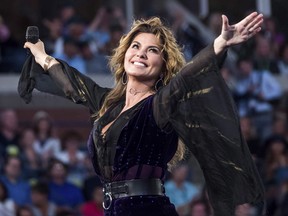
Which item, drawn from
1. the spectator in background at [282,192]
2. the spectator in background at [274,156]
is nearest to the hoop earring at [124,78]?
the spectator in background at [282,192]

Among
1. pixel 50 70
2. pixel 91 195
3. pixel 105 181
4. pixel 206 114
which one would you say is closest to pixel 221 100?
pixel 206 114

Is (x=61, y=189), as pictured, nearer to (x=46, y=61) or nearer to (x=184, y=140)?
(x=46, y=61)

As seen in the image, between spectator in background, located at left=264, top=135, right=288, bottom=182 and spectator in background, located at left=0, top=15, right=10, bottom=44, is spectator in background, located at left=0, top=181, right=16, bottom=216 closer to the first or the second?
spectator in background, located at left=264, top=135, right=288, bottom=182

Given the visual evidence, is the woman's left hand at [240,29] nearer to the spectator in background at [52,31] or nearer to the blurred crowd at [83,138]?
the blurred crowd at [83,138]

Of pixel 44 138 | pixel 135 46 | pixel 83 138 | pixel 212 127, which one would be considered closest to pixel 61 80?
pixel 135 46

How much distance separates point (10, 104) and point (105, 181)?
275 inches

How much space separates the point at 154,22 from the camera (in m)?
6.59

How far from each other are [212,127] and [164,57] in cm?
68

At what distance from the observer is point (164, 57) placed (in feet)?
21.4

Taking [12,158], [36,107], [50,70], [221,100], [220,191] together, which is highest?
[36,107]

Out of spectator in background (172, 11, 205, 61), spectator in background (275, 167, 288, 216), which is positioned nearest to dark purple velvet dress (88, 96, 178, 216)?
spectator in background (275, 167, 288, 216)

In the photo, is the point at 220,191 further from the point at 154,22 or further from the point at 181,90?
the point at 154,22

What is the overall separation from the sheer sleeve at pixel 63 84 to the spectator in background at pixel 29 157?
4.62 metres

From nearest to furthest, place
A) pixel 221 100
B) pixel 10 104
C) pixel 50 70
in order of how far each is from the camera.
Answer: pixel 221 100, pixel 50 70, pixel 10 104
